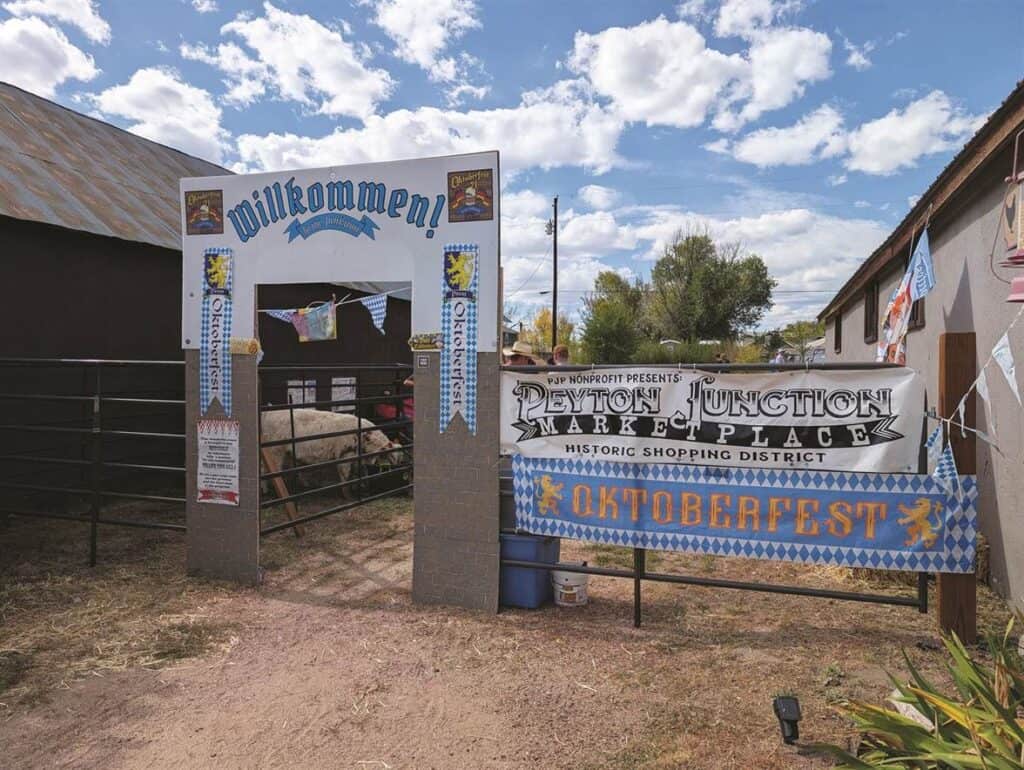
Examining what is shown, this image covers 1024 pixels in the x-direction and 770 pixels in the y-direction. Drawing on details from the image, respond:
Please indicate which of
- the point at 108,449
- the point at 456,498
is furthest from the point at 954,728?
the point at 108,449

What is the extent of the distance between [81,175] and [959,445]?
10814 millimetres

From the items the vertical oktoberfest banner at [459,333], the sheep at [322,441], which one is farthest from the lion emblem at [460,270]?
the sheep at [322,441]

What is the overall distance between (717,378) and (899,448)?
3.80 ft

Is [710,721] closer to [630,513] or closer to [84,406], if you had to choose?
[630,513]

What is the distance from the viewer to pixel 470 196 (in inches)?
200

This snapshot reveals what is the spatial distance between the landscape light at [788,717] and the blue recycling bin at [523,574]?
2.03m

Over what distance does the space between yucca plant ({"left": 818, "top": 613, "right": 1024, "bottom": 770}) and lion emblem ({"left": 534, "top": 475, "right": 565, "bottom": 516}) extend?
2.36m

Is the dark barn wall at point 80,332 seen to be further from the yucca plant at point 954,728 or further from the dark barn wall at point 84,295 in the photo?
the yucca plant at point 954,728

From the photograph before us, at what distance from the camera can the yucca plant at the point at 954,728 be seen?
231 cm

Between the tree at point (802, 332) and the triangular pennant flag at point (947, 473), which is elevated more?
the tree at point (802, 332)

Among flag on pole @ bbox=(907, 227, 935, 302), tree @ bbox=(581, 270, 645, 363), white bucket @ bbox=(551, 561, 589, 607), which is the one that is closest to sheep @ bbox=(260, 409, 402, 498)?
white bucket @ bbox=(551, 561, 589, 607)

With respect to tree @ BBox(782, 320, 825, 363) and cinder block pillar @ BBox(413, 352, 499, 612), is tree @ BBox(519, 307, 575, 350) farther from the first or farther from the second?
cinder block pillar @ BBox(413, 352, 499, 612)

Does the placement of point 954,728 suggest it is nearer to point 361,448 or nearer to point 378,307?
point 378,307

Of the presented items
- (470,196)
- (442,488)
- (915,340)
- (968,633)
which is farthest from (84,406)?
(915,340)
